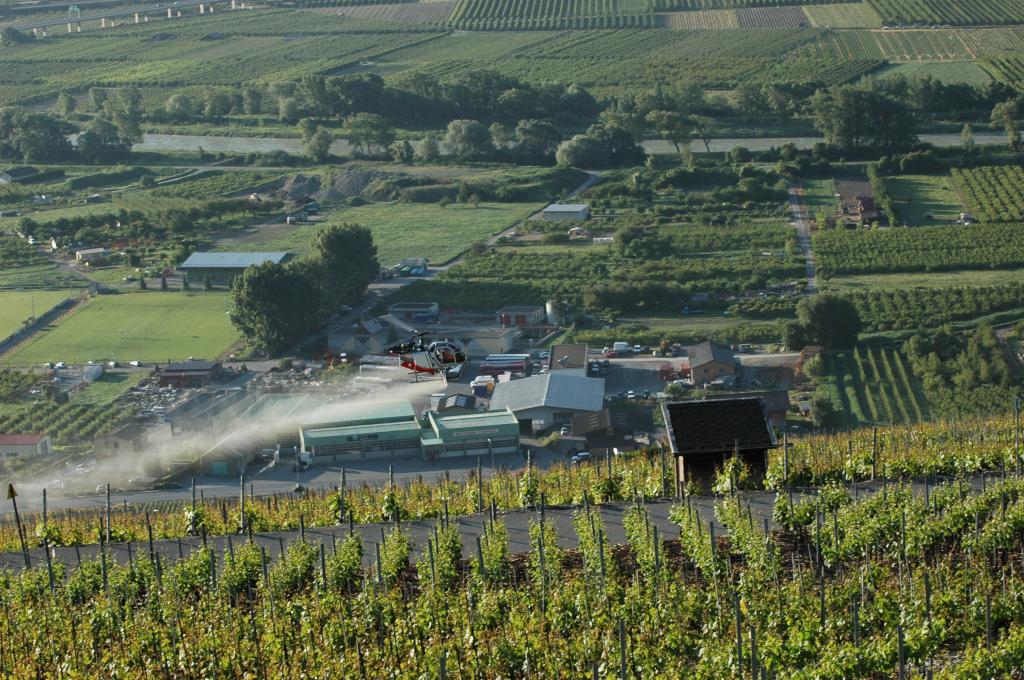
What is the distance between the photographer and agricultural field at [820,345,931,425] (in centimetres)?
3069

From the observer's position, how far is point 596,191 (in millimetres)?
53438

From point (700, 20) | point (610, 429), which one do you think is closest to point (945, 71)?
point (700, 20)

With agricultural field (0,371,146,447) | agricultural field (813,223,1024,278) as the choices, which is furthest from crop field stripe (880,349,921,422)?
agricultural field (0,371,146,447)

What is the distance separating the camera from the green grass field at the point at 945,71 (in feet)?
228

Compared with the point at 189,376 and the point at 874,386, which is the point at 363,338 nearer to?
the point at 189,376

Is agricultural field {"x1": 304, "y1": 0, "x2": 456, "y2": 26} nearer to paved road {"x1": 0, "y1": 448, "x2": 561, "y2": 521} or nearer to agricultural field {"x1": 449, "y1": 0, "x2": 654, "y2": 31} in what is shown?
agricultural field {"x1": 449, "y1": 0, "x2": 654, "y2": 31}

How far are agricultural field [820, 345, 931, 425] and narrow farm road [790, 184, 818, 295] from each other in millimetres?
5719

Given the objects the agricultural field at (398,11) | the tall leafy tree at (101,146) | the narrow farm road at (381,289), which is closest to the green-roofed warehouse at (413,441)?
the narrow farm road at (381,289)

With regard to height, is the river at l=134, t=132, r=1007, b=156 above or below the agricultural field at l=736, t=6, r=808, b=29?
below

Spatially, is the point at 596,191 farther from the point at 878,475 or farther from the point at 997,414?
the point at 878,475

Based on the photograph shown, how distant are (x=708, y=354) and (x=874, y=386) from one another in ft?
11.4

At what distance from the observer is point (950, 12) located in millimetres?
84625

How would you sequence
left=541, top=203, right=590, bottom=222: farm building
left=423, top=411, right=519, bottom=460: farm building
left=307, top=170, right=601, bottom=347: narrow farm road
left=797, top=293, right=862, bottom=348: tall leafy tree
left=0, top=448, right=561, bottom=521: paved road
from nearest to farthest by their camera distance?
left=0, top=448, right=561, bottom=521: paved road, left=423, top=411, right=519, bottom=460: farm building, left=797, top=293, right=862, bottom=348: tall leafy tree, left=307, top=170, right=601, bottom=347: narrow farm road, left=541, top=203, right=590, bottom=222: farm building

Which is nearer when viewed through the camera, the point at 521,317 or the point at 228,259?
the point at 521,317
